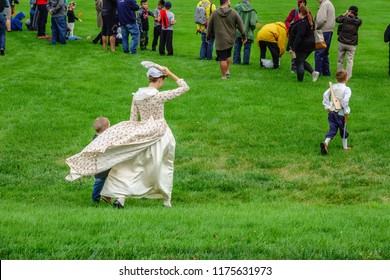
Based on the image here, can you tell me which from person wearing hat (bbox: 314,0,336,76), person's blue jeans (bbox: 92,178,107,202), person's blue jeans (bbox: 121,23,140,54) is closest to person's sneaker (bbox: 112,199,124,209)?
person's blue jeans (bbox: 92,178,107,202)

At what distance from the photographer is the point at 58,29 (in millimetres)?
27562

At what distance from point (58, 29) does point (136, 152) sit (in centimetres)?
1752

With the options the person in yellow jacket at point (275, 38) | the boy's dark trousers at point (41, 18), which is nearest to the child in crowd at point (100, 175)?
the person in yellow jacket at point (275, 38)

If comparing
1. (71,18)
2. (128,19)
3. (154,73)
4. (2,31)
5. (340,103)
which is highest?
(154,73)

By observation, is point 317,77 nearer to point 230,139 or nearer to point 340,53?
point 340,53

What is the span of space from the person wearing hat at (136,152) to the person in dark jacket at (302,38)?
10368 mm

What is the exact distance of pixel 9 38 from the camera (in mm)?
28984

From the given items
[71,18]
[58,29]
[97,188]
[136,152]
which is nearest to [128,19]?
[58,29]

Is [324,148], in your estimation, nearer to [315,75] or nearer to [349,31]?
[315,75]

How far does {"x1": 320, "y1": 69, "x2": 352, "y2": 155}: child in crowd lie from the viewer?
14.5m

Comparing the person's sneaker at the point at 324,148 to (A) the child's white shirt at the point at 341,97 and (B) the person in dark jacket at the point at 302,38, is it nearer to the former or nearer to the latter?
(A) the child's white shirt at the point at 341,97

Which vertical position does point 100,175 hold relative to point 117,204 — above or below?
above

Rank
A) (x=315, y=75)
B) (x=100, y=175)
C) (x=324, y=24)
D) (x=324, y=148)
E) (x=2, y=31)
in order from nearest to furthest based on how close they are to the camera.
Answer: (x=100, y=175) < (x=324, y=148) < (x=315, y=75) < (x=324, y=24) < (x=2, y=31)

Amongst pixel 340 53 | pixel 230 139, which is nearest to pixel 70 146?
pixel 230 139
